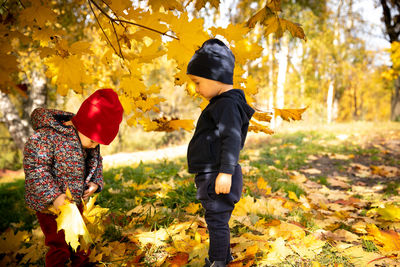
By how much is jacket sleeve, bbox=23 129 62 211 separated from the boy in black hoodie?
2.46 ft

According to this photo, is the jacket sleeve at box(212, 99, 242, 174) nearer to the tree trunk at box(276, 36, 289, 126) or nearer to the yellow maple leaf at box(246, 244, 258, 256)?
the yellow maple leaf at box(246, 244, 258, 256)

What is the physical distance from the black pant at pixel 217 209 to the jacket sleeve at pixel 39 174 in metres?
0.78

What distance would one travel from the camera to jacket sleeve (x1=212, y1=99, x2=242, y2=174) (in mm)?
1234

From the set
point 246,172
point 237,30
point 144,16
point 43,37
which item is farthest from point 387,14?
point 43,37

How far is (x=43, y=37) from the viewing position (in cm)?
135

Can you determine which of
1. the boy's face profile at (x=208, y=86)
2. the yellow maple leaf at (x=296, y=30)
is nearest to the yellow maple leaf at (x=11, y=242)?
the boy's face profile at (x=208, y=86)

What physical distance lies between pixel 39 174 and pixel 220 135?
965 mm

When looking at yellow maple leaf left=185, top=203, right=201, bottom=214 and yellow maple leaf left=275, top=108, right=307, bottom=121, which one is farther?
yellow maple leaf left=185, top=203, right=201, bottom=214

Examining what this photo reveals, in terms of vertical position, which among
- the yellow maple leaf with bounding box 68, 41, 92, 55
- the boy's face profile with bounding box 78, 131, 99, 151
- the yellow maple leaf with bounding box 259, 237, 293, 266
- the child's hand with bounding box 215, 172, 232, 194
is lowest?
the yellow maple leaf with bounding box 259, 237, 293, 266

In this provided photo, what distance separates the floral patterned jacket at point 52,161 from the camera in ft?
4.42

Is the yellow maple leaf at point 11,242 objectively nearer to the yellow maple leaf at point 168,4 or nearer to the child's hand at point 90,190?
the child's hand at point 90,190

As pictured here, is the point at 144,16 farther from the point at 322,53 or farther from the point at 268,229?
the point at 322,53

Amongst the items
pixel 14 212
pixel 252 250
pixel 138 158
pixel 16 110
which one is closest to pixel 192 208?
pixel 252 250

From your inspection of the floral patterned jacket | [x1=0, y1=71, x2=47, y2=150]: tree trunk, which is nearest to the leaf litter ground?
the floral patterned jacket
